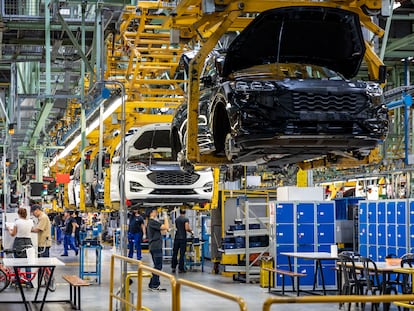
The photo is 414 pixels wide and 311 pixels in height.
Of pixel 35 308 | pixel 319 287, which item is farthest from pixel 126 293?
pixel 319 287

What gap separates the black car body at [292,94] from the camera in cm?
825

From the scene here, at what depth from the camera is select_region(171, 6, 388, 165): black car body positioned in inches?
325

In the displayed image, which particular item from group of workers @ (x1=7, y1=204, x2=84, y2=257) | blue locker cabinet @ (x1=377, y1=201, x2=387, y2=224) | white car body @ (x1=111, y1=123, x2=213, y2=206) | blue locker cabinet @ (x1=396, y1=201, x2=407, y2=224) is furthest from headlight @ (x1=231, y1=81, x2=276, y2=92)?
blue locker cabinet @ (x1=377, y1=201, x2=387, y2=224)

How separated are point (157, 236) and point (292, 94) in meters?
7.86

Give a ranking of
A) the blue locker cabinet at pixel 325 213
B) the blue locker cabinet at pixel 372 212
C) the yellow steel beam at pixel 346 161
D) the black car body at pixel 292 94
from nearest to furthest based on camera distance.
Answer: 1. the black car body at pixel 292 94
2. the yellow steel beam at pixel 346 161
3. the blue locker cabinet at pixel 325 213
4. the blue locker cabinet at pixel 372 212

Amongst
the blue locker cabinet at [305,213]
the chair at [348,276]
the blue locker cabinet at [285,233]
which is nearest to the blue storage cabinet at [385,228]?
the blue locker cabinet at [305,213]

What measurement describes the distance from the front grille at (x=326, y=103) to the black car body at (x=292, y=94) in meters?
0.01

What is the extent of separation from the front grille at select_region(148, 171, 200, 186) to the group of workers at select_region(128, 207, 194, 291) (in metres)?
0.82

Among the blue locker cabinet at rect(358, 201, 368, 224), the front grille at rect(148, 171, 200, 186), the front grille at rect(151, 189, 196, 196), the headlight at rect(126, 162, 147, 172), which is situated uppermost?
the headlight at rect(126, 162, 147, 172)

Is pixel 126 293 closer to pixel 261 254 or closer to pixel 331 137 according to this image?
pixel 331 137

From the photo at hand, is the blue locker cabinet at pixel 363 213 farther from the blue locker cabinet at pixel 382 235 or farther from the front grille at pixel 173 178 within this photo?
the front grille at pixel 173 178

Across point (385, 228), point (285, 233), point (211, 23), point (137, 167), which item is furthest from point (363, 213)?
point (211, 23)

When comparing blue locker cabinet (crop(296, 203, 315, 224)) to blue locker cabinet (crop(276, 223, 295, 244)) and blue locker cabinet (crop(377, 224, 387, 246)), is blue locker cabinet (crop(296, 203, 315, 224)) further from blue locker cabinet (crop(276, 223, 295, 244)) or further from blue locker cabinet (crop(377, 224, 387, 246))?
blue locker cabinet (crop(377, 224, 387, 246))

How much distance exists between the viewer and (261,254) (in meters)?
18.2
